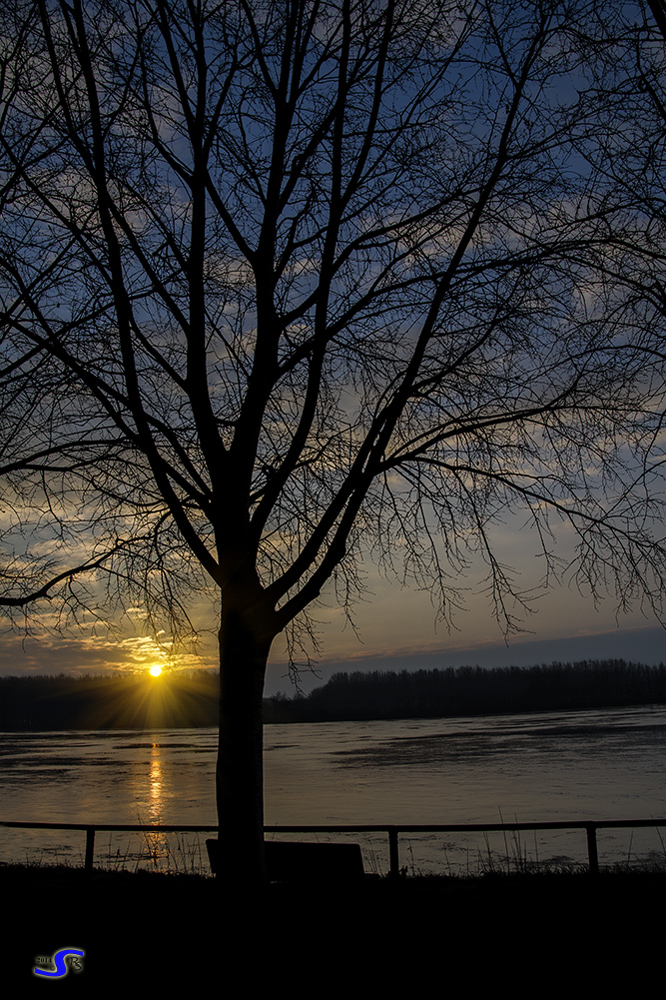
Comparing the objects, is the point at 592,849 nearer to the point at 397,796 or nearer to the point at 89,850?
the point at 89,850

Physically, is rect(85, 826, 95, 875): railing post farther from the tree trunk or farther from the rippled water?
the rippled water

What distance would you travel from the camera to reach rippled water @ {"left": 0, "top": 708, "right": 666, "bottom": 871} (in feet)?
70.4

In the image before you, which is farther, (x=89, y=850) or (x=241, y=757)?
(x=89, y=850)

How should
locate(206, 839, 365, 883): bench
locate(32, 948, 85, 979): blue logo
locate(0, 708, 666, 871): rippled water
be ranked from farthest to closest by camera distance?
locate(0, 708, 666, 871): rippled water < locate(206, 839, 365, 883): bench < locate(32, 948, 85, 979): blue logo

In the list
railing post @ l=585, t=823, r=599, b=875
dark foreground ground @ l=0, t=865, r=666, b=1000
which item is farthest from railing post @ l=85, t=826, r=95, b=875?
railing post @ l=585, t=823, r=599, b=875

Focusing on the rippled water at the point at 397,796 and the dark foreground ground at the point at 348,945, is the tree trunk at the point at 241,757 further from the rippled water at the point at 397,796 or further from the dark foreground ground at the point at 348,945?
the rippled water at the point at 397,796

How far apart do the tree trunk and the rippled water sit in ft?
21.6

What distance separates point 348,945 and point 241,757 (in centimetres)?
159

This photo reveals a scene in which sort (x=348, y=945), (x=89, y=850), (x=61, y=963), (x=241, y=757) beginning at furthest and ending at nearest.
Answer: (x=89, y=850) → (x=241, y=757) → (x=348, y=945) → (x=61, y=963)

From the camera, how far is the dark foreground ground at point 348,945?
5.13 m

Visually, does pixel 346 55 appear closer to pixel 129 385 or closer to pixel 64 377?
pixel 129 385

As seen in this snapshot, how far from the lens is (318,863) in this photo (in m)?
8.05

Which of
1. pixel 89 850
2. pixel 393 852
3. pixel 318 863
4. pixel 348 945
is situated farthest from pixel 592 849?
pixel 89 850

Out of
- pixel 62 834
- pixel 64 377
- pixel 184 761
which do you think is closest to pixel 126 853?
pixel 62 834
